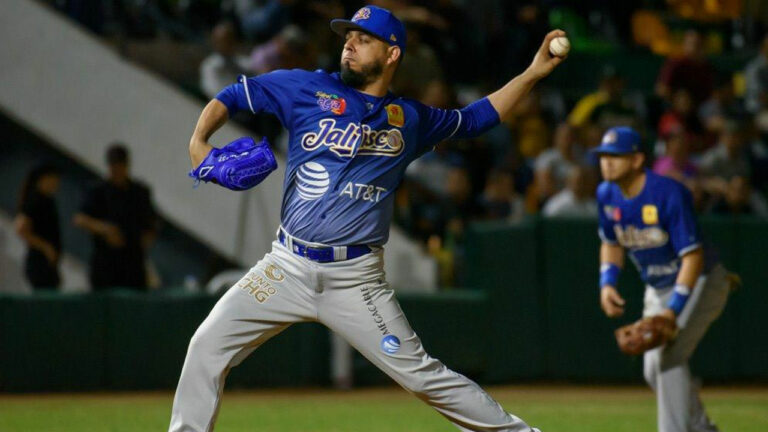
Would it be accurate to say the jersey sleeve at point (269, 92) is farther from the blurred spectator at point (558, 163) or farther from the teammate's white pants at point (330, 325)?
the blurred spectator at point (558, 163)

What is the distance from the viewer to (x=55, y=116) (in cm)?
1396

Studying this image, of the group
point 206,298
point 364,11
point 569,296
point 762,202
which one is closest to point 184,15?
point 206,298

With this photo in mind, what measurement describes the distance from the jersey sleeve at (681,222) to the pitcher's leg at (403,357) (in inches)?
89.5

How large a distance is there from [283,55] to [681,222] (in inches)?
272

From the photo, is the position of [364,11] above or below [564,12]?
below

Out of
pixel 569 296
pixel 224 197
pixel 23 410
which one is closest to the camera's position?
pixel 23 410

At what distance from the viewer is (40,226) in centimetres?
1228

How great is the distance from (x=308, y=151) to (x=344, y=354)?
663 centimetres

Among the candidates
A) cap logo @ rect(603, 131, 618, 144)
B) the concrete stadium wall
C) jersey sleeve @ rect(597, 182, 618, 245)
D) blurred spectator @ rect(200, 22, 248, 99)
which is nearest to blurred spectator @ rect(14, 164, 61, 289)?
the concrete stadium wall

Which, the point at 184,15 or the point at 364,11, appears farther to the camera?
the point at 184,15

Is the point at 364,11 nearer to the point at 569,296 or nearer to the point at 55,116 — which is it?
the point at 569,296

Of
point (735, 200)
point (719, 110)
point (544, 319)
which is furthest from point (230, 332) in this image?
point (719, 110)

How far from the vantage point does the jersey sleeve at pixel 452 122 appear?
21.5 ft

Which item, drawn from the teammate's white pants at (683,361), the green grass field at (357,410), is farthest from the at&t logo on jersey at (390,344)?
the green grass field at (357,410)
